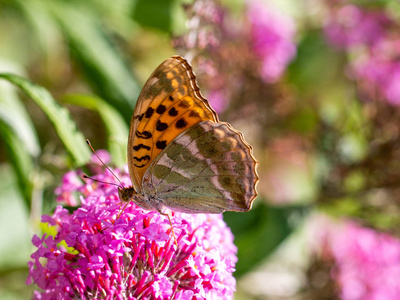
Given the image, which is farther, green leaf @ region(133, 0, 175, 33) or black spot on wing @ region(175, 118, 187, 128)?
green leaf @ region(133, 0, 175, 33)

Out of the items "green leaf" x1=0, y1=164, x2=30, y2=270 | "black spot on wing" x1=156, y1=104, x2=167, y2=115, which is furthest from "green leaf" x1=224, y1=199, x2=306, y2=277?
"green leaf" x1=0, y1=164, x2=30, y2=270

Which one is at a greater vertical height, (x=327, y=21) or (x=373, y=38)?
(x=327, y=21)

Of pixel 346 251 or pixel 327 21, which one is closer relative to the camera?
pixel 346 251

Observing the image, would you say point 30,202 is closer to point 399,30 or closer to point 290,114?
point 290,114

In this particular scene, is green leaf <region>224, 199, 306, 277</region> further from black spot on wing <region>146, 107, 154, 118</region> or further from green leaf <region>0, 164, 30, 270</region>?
green leaf <region>0, 164, 30, 270</region>

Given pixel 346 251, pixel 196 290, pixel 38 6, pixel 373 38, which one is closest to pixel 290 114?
pixel 373 38
